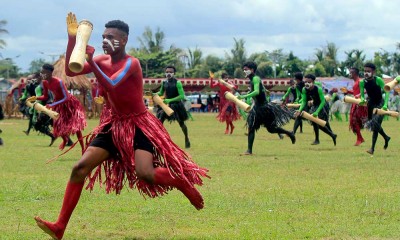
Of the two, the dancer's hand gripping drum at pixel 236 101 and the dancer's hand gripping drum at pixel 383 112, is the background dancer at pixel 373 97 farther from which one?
the dancer's hand gripping drum at pixel 236 101

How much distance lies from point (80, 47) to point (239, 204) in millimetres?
3208

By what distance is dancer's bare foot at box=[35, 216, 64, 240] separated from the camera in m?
6.79

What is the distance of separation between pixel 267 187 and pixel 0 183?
3.59 m

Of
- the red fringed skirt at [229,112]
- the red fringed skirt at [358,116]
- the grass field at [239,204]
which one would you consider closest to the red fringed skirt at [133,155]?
the grass field at [239,204]

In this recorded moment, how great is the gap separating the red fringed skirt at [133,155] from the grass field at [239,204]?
44 centimetres

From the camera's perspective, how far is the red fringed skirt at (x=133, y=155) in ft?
23.9

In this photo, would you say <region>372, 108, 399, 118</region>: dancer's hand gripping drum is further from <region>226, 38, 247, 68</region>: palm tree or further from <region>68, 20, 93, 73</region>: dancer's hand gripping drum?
<region>226, 38, 247, 68</region>: palm tree

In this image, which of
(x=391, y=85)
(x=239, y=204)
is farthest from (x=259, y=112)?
(x=239, y=204)

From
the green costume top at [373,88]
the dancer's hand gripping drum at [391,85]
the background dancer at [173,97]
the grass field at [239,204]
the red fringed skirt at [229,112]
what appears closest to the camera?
the grass field at [239,204]

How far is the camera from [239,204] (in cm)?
912

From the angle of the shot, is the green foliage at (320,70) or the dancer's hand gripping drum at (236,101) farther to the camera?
the green foliage at (320,70)

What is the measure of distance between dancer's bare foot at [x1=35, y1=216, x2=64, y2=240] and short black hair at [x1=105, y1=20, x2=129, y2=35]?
185cm

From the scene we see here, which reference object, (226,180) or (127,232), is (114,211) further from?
(226,180)

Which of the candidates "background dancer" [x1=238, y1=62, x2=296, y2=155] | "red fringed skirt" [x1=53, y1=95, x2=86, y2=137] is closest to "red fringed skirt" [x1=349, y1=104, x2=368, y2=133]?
"background dancer" [x1=238, y1=62, x2=296, y2=155]
